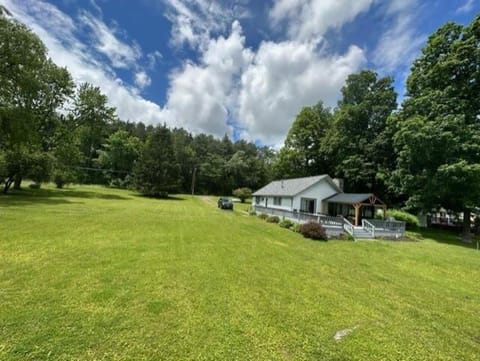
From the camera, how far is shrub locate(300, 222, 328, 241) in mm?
14508

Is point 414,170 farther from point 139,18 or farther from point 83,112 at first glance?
point 83,112

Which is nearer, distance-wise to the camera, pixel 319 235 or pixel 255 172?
pixel 319 235

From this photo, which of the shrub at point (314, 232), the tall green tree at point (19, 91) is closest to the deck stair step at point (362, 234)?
the shrub at point (314, 232)

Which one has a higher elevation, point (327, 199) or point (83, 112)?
point (83, 112)

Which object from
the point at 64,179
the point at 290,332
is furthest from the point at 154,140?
the point at 290,332

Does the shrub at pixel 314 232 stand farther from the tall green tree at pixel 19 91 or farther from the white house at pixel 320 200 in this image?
the tall green tree at pixel 19 91

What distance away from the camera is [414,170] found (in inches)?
829

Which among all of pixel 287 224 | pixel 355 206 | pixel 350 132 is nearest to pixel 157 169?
pixel 287 224

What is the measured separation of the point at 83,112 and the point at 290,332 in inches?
1654

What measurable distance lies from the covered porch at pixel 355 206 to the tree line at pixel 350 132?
3.00 m

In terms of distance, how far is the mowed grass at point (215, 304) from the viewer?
370cm

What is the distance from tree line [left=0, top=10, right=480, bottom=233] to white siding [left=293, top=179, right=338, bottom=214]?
6.14m

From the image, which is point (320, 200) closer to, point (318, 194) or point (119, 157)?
point (318, 194)

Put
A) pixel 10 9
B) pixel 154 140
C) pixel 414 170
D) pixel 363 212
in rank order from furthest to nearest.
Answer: pixel 154 140 < pixel 363 212 < pixel 414 170 < pixel 10 9
